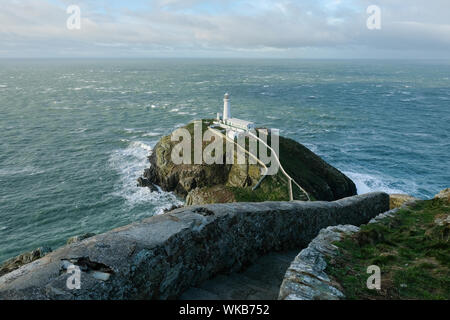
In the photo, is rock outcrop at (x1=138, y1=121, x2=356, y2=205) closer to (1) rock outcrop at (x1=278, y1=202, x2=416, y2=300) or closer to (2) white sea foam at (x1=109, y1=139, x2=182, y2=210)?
(2) white sea foam at (x1=109, y1=139, x2=182, y2=210)

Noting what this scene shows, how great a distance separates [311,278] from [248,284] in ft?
7.95

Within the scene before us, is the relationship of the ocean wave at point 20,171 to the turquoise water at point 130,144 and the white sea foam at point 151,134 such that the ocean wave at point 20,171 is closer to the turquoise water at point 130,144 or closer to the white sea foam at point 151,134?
Answer: the turquoise water at point 130,144

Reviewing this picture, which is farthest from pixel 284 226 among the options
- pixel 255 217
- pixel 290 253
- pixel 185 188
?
pixel 185 188

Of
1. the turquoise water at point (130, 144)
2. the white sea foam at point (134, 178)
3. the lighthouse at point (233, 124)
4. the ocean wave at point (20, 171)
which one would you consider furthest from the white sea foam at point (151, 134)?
the ocean wave at point (20, 171)

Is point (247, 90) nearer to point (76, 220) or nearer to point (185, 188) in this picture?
point (185, 188)

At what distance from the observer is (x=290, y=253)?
36.0 feet

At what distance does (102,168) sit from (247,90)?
367 ft

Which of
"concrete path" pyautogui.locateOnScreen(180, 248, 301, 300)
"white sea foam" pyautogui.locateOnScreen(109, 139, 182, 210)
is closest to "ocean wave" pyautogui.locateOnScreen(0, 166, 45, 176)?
"white sea foam" pyautogui.locateOnScreen(109, 139, 182, 210)

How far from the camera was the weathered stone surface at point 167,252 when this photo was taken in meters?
5.73

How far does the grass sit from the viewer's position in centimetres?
701

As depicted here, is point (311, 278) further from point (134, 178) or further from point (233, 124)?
point (233, 124)

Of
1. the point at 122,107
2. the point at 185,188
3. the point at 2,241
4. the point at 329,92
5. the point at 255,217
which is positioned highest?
the point at 329,92

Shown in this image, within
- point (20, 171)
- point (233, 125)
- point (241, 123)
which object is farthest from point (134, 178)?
point (241, 123)

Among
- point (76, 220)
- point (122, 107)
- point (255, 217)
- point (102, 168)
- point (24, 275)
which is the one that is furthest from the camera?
point (122, 107)
